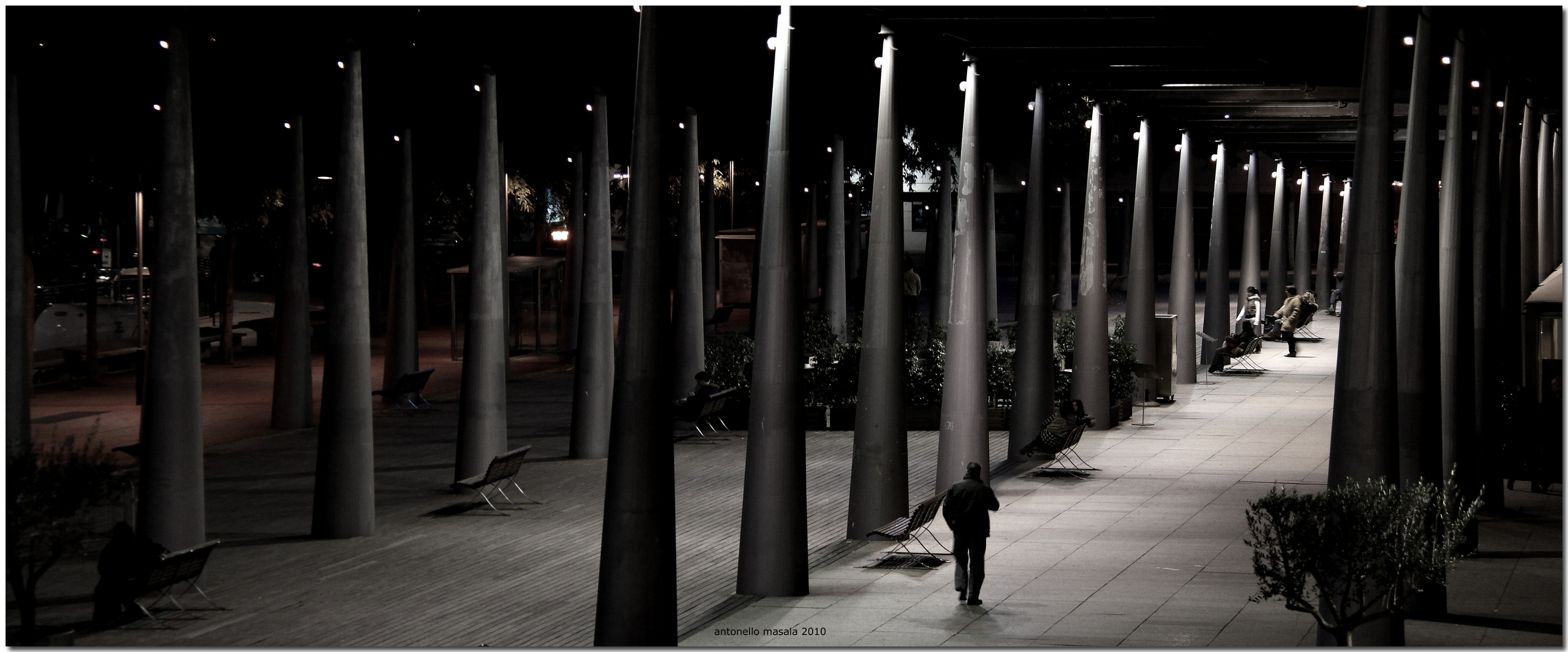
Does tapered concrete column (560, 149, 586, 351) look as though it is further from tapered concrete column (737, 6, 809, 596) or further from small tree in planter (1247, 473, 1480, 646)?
small tree in planter (1247, 473, 1480, 646)

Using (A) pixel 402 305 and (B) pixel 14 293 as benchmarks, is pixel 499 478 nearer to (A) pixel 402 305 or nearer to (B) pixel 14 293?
(B) pixel 14 293

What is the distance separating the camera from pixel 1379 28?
1079 centimetres

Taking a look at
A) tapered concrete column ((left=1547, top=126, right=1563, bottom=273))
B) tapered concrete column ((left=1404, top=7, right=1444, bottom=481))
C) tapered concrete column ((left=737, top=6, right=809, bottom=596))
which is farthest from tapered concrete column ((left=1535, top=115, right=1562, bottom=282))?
tapered concrete column ((left=737, top=6, right=809, bottom=596))

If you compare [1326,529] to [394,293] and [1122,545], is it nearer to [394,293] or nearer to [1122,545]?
[1122,545]

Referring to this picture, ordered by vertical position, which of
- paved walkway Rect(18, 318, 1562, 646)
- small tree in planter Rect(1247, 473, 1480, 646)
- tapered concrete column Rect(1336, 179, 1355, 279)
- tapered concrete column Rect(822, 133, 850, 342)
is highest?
tapered concrete column Rect(1336, 179, 1355, 279)


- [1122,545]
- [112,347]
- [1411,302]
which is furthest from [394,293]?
[1411,302]

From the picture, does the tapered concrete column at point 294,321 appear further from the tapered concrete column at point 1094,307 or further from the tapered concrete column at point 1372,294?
the tapered concrete column at point 1372,294

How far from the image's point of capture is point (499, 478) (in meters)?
18.1

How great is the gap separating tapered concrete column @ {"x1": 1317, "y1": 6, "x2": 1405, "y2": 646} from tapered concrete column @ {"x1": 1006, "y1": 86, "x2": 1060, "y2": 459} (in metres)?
10.6

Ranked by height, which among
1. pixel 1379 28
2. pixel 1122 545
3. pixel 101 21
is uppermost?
pixel 101 21

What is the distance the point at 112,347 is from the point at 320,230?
8244mm

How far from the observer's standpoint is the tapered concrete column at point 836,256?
32.8 metres

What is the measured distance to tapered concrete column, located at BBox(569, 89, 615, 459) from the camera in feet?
70.5

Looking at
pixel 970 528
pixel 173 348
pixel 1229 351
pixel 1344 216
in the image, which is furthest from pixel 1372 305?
pixel 1344 216
